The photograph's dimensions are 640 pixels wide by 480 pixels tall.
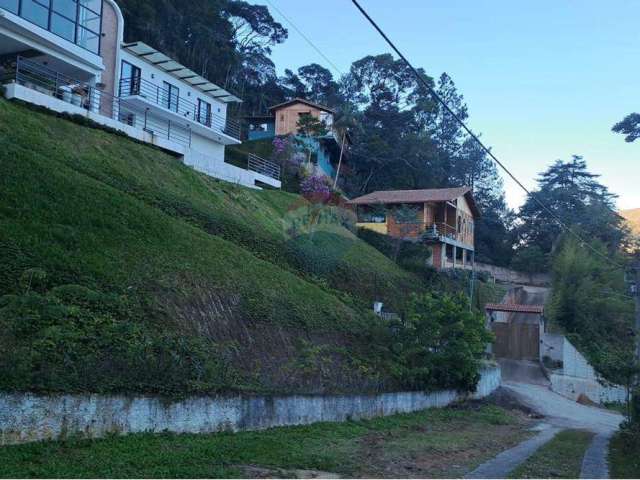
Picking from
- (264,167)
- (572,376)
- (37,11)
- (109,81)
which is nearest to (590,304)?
(572,376)

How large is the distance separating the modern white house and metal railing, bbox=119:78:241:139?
2.3 inches

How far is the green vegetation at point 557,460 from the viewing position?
34.8 feet

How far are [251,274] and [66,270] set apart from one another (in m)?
6.66

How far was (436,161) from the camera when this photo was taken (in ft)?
191

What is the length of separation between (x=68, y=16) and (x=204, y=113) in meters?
11.5

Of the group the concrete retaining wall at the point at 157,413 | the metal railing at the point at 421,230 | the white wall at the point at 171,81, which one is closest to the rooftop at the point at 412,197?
the metal railing at the point at 421,230

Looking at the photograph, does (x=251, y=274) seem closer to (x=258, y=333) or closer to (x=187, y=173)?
(x=258, y=333)

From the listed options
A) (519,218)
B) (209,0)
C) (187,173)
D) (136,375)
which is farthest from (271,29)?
(136,375)

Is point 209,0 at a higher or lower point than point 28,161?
higher

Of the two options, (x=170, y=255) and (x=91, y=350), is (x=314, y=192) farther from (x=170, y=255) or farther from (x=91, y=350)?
(x=91, y=350)

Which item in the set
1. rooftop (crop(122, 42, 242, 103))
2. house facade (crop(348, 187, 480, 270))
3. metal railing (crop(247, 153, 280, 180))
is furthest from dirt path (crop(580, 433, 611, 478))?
rooftop (crop(122, 42, 242, 103))

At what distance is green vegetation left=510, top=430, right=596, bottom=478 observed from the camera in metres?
10.6

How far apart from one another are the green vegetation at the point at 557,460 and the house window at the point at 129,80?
24861mm

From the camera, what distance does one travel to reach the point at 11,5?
22.3 meters
